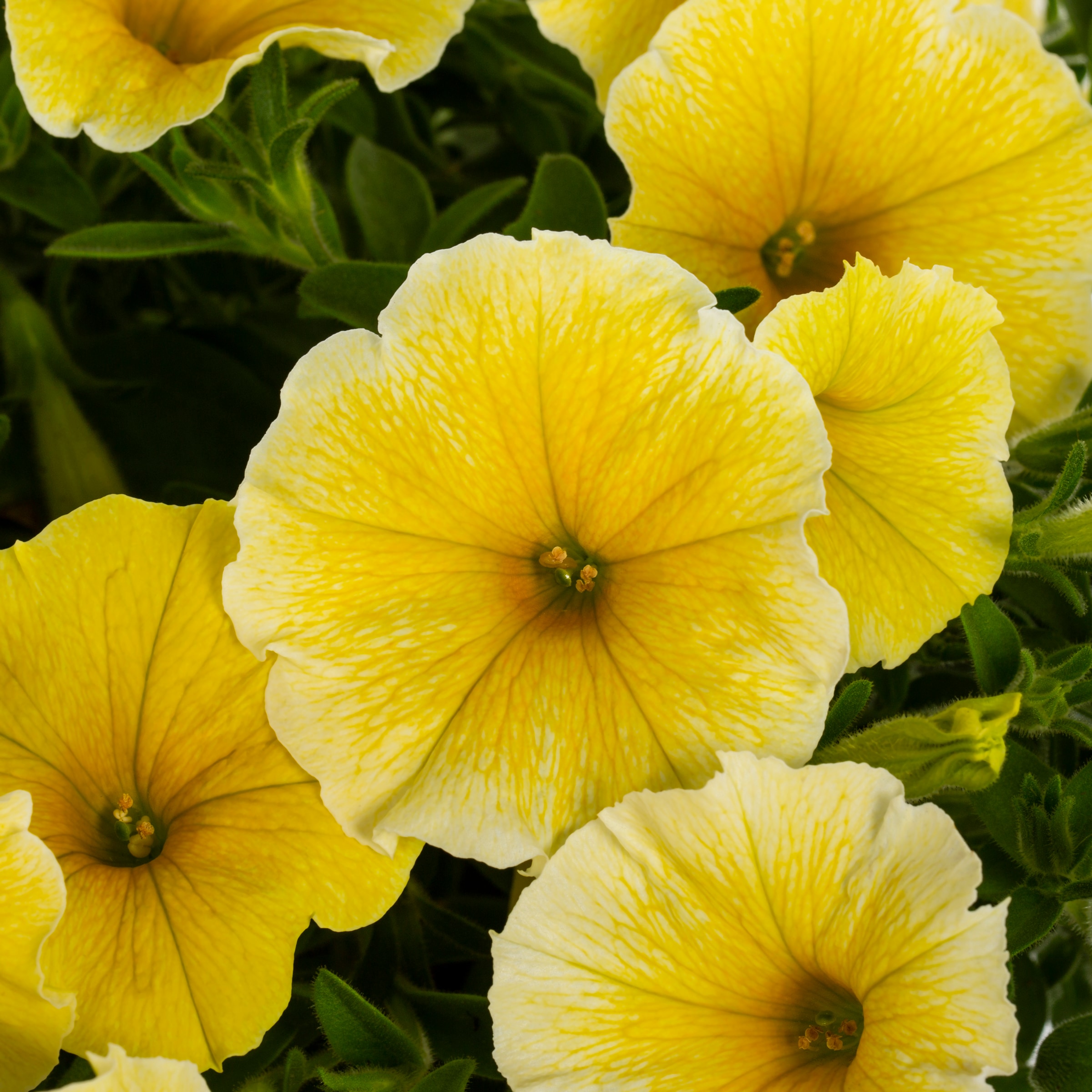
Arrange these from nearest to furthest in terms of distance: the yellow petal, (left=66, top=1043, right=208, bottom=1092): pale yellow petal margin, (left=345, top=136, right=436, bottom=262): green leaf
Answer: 1. (left=66, top=1043, right=208, bottom=1092): pale yellow petal margin
2. the yellow petal
3. (left=345, top=136, right=436, bottom=262): green leaf

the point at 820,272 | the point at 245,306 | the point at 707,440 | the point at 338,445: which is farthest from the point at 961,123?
the point at 245,306

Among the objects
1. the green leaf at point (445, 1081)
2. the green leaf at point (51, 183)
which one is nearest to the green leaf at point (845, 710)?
the green leaf at point (445, 1081)

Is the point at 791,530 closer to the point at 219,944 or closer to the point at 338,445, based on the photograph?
the point at 338,445

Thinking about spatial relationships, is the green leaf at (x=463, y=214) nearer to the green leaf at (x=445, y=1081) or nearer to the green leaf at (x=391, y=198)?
the green leaf at (x=391, y=198)

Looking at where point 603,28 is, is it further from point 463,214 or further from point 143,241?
point 143,241

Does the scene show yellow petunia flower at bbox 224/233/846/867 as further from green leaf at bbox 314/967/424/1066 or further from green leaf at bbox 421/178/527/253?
green leaf at bbox 421/178/527/253

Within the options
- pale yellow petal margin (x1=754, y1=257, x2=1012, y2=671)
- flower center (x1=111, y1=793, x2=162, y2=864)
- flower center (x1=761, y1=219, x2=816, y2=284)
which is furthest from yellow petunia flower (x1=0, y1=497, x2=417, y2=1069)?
flower center (x1=761, y1=219, x2=816, y2=284)

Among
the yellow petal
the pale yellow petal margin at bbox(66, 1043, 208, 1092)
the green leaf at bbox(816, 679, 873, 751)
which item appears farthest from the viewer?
the yellow petal
